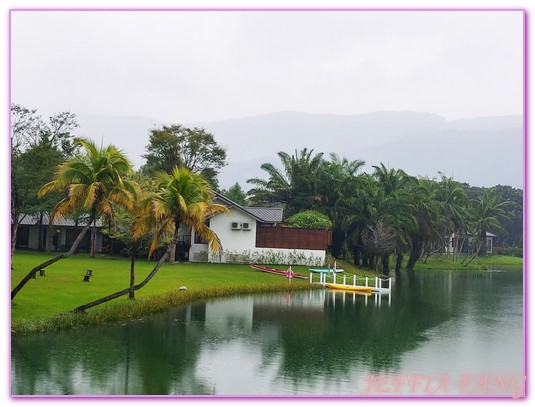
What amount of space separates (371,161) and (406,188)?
320ft

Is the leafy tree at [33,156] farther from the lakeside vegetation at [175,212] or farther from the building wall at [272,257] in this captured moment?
the building wall at [272,257]

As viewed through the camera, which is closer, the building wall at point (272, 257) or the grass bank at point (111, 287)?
the grass bank at point (111, 287)

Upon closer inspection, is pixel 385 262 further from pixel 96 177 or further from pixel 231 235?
pixel 96 177

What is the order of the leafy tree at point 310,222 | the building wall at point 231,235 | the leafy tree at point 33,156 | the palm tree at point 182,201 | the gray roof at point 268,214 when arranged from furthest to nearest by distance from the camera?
the leafy tree at point 310,222, the gray roof at point 268,214, the building wall at point 231,235, the leafy tree at point 33,156, the palm tree at point 182,201

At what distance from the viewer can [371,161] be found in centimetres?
13762

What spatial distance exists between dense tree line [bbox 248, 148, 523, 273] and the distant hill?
13.0 ft

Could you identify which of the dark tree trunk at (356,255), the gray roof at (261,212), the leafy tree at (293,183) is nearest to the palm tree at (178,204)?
the gray roof at (261,212)

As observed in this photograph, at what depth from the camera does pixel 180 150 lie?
131 feet

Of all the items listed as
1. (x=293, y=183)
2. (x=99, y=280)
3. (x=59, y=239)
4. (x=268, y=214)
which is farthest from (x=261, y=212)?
(x=99, y=280)

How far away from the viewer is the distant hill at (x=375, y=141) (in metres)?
48.0

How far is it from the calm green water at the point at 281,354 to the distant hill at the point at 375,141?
11.7m

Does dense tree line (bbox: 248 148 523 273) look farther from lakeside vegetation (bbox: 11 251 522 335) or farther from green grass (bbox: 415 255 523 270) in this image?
lakeside vegetation (bbox: 11 251 522 335)

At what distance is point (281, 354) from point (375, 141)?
108445 millimetres

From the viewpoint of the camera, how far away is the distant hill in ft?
158
